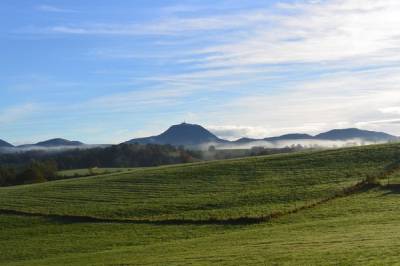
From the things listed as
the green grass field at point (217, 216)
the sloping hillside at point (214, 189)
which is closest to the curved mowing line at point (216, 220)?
the green grass field at point (217, 216)

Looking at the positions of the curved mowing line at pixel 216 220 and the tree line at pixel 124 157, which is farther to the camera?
the tree line at pixel 124 157

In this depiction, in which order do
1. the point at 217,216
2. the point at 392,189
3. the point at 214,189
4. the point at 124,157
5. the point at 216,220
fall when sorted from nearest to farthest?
1. the point at 216,220
2. the point at 217,216
3. the point at 392,189
4. the point at 214,189
5. the point at 124,157

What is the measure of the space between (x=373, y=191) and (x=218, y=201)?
13.9 metres

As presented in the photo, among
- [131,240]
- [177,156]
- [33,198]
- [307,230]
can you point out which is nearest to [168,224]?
[131,240]

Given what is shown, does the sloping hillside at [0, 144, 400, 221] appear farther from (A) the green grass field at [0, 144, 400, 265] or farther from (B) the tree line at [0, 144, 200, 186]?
(B) the tree line at [0, 144, 200, 186]

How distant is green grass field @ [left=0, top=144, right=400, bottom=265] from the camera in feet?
91.7

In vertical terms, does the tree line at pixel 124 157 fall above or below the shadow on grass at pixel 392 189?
above

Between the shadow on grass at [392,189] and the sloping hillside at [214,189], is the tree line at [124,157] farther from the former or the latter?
the shadow on grass at [392,189]

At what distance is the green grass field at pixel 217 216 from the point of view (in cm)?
2795

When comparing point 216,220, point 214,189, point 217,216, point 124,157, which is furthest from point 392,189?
point 124,157

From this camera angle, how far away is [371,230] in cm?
3200

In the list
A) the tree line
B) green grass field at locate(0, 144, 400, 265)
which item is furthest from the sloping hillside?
the tree line

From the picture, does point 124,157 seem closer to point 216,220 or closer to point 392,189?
point 392,189

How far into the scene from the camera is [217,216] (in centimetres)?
4638
